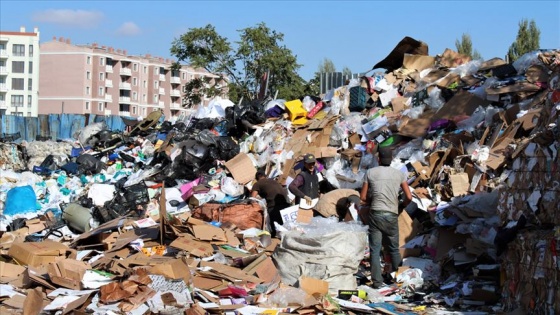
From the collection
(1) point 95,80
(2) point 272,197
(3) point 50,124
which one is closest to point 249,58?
(3) point 50,124

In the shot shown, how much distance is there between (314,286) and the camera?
7797 millimetres

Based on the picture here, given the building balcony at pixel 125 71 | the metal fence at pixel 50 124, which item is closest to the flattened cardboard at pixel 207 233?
the metal fence at pixel 50 124

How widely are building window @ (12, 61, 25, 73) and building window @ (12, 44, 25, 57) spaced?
97cm

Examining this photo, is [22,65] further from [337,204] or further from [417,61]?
[337,204]

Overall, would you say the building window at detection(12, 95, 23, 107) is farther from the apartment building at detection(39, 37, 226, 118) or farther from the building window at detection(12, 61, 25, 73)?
the building window at detection(12, 61, 25, 73)

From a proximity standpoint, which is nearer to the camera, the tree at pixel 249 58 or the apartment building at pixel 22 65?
the tree at pixel 249 58

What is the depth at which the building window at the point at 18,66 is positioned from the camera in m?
98.4

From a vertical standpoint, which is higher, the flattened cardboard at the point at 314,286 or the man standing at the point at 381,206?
the man standing at the point at 381,206

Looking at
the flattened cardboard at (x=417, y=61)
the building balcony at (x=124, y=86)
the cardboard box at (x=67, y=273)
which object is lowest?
the cardboard box at (x=67, y=273)

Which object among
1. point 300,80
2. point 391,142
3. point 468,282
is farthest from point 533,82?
point 300,80

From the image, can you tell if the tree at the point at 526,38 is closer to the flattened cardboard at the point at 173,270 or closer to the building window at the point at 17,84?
the flattened cardboard at the point at 173,270

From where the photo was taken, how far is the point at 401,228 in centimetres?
1030

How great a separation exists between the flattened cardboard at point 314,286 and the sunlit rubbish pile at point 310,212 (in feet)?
0.05

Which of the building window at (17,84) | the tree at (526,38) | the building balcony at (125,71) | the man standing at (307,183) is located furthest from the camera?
the building balcony at (125,71)
